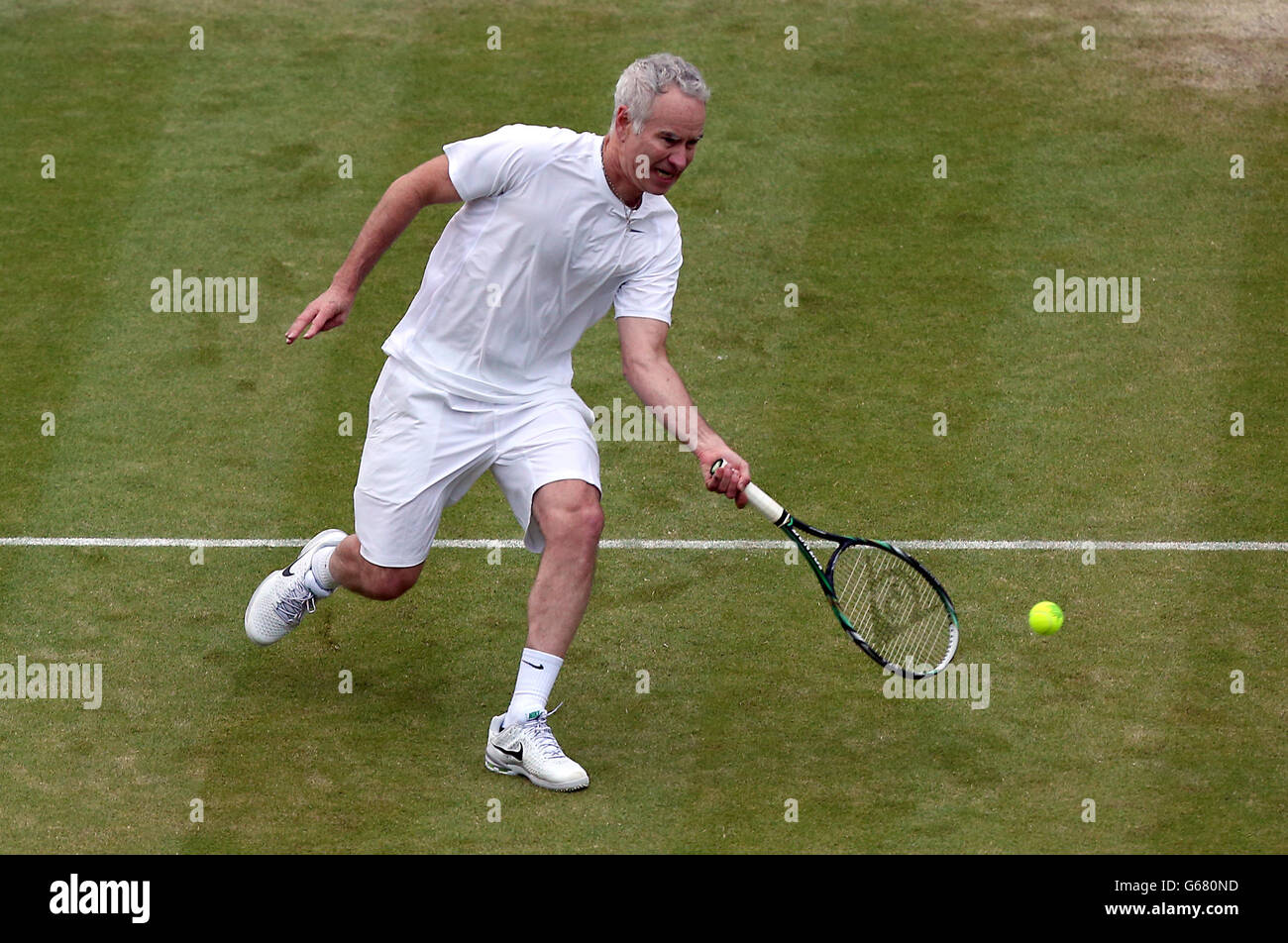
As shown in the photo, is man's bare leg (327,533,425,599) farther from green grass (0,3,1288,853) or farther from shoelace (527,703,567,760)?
shoelace (527,703,567,760)

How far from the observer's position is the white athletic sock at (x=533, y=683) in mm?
7043

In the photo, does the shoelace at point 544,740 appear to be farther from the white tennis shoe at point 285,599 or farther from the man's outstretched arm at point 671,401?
the white tennis shoe at point 285,599

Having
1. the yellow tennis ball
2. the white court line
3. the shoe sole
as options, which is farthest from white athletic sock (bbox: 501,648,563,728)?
the yellow tennis ball

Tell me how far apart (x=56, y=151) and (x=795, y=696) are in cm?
630

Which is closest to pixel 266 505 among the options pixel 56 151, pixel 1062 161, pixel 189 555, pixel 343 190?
pixel 189 555

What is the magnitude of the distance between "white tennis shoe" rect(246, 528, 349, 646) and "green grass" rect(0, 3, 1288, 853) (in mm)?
184

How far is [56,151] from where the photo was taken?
38.7 feet

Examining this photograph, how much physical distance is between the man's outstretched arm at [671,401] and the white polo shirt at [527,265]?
0.27 ft

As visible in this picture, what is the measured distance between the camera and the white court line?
860 cm

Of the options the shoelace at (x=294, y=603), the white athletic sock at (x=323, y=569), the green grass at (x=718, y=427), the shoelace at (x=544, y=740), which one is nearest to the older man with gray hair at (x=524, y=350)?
the shoelace at (x=544, y=740)

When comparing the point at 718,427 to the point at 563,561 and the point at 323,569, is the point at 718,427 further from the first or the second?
the point at 563,561

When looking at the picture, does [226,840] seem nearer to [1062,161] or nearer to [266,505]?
[266,505]

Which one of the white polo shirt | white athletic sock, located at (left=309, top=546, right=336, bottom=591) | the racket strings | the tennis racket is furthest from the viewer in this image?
white athletic sock, located at (left=309, top=546, right=336, bottom=591)

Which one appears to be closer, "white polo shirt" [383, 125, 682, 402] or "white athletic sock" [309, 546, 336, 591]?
"white polo shirt" [383, 125, 682, 402]
